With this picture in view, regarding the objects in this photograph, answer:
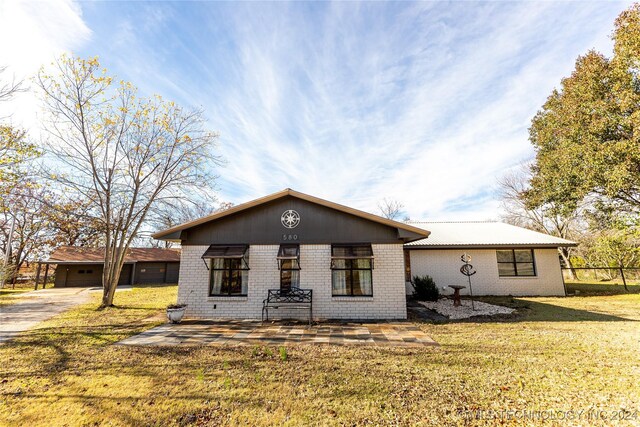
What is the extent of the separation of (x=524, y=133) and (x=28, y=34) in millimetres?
27393

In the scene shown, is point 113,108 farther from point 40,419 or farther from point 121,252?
point 40,419

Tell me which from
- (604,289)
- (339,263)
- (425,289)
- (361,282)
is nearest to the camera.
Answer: (361,282)

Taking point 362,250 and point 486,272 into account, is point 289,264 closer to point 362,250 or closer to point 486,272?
point 362,250

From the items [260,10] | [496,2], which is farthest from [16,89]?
[496,2]

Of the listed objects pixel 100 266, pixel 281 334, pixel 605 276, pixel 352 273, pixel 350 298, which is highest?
pixel 100 266

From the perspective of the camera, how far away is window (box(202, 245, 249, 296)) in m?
9.50

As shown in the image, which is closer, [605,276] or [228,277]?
[228,277]

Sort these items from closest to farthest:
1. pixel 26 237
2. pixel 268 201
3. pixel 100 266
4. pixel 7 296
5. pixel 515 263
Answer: pixel 268 201, pixel 515 263, pixel 7 296, pixel 100 266, pixel 26 237

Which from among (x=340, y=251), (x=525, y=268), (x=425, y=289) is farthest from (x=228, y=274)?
(x=525, y=268)

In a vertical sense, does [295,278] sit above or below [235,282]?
above

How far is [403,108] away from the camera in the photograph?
12.5 metres

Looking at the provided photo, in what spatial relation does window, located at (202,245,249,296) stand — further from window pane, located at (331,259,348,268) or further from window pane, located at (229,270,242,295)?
window pane, located at (331,259,348,268)

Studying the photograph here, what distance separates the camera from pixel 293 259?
9109mm

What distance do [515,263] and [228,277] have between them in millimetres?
14811
